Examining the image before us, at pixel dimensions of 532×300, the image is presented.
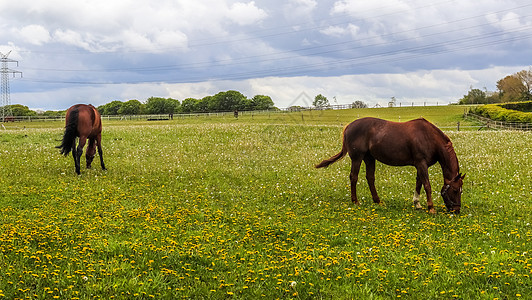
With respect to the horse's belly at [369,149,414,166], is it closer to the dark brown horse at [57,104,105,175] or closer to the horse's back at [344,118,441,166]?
the horse's back at [344,118,441,166]

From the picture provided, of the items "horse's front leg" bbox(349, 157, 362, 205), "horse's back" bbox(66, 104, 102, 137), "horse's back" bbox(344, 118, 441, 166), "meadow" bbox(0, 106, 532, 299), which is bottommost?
"meadow" bbox(0, 106, 532, 299)

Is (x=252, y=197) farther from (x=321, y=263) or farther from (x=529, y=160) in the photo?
(x=529, y=160)

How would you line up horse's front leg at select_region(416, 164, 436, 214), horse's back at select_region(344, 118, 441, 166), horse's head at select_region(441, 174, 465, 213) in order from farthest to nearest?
horse's back at select_region(344, 118, 441, 166), horse's front leg at select_region(416, 164, 436, 214), horse's head at select_region(441, 174, 465, 213)

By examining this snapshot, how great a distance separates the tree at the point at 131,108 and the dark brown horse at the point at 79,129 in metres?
141

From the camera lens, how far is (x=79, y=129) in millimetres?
17734

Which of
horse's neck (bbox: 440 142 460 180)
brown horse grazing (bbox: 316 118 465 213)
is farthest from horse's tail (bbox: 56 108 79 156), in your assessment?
horse's neck (bbox: 440 142 460 180)

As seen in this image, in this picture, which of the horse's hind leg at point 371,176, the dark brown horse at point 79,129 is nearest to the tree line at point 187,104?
the dark brown horse at point 79,129

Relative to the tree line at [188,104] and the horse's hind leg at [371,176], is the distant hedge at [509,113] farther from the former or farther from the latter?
the tree line at [188,104]

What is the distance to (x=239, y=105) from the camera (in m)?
142

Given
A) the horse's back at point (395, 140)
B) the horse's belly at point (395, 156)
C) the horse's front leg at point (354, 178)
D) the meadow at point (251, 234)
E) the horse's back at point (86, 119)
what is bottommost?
the meadow at point (251, 234)

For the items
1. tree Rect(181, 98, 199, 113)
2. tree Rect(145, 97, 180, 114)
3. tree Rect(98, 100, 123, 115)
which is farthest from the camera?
tree Rect(98, 100, 123, 115)

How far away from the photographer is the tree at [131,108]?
15462 centimetres

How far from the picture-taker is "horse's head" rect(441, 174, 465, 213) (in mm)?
12297

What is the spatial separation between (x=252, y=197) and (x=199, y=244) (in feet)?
19.4
